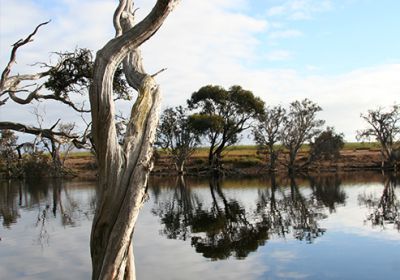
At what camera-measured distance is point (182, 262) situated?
48.3ft

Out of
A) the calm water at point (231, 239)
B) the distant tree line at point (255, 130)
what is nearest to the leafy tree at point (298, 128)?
the distant tree line at point (255, 130)

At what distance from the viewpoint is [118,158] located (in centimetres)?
475

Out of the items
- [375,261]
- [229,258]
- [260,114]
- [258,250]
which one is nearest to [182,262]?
[229,258]

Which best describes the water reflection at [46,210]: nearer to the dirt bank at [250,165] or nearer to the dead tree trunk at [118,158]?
the dead tree trunk at [118,158]

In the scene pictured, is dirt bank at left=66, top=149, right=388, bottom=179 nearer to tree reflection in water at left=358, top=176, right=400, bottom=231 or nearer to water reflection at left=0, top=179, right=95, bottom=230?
tree reflection in water at left=358, top=176, right=400, bottom=231

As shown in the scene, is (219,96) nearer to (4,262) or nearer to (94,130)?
(4,262)

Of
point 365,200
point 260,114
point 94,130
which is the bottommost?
point 365,200

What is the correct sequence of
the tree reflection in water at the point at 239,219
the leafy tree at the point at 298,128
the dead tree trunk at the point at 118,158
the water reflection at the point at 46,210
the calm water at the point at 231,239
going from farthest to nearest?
the leafy tree at the point at 298,128 < the water reflection at the point at 46,210 < the tree reflection in water at the point at 239,219 < the calm water at the point at 231,239 < the dead tree trunk at the point at 118,158

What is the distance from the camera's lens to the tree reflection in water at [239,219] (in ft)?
58.3

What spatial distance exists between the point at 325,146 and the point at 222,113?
50.7ft

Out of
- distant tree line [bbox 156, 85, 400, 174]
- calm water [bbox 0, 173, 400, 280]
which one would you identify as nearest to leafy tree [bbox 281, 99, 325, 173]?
distant tree line [bbox 156, 85, 400, 174]

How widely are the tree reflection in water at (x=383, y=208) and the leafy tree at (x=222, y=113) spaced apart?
108 feet

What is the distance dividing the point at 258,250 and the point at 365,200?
55.2 ft

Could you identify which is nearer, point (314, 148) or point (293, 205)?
point (293, 205)
